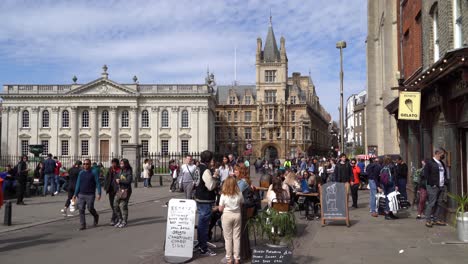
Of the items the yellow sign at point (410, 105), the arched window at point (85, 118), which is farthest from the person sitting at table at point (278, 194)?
the arched window at point (85, 118)

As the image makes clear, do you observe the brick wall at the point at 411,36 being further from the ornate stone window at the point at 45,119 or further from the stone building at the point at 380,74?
the ornate stone window at the point at 45,119

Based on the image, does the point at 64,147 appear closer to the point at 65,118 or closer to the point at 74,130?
the point at 74,130

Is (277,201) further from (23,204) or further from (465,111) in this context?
(23,204)

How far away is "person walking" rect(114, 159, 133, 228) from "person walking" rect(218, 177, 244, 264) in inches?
193

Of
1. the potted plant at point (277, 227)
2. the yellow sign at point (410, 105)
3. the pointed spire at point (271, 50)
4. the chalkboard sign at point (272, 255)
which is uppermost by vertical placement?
the pointed spire at point (271, 50)

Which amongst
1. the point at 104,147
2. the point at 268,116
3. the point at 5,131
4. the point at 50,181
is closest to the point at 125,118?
the point at 104,147

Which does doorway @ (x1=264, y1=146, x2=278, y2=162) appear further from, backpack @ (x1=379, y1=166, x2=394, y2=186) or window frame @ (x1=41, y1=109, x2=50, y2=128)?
backpack @ (x1=379, y1=166, x2=394, y2=186)

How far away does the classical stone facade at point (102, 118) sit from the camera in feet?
223

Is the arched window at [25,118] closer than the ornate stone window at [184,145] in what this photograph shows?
Yes

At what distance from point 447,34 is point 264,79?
72.8 m

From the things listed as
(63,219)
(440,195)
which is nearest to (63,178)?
(63,219)

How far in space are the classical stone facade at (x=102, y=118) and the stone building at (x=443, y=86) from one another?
53.8 meters

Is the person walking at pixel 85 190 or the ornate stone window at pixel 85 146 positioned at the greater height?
the ornate stone window at pixel 85 146

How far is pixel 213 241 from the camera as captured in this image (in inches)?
397
